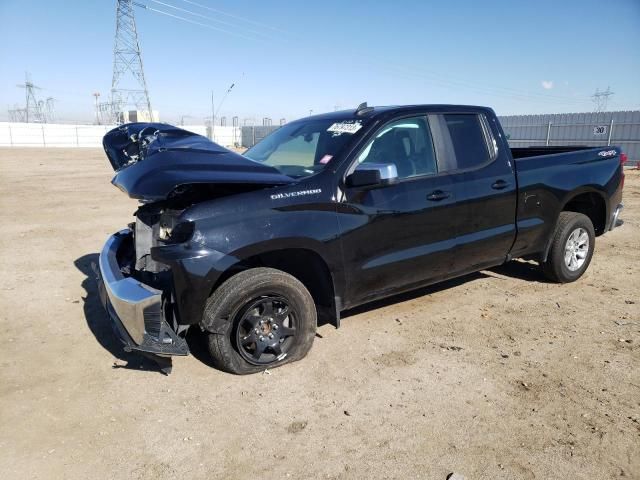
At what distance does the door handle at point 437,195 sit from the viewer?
409 centimetres

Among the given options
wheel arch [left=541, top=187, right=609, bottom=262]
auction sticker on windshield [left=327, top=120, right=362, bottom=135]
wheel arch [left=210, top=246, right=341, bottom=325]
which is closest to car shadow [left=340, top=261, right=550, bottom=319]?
wheel arch [left=541, top=187, right=609, bottom=262]

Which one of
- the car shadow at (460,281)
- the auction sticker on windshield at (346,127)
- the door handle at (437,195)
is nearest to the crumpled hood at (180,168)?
the auction sticker on windshield at (346,127)

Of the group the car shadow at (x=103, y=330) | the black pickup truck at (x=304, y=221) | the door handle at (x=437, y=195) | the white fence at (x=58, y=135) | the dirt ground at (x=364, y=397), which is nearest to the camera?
the dirt ground at (x=364, y=397)

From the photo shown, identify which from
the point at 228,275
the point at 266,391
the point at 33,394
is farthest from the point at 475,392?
the point at 33,394

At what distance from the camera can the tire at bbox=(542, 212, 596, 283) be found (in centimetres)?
523

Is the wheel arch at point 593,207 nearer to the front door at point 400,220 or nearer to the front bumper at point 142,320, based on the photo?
the front door at point 400,220

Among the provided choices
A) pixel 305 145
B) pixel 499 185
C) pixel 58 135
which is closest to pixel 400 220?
pixel 305 145

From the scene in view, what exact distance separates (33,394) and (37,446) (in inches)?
25.6

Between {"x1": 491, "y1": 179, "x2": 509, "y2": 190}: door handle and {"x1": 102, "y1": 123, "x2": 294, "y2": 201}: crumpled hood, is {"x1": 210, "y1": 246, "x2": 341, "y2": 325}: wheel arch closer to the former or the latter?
{"x1": 102, "y1": 123, "x2": 294, "y2": 201}: crumpled hood

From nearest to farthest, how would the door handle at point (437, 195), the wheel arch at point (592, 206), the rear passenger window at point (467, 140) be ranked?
the door handle at point (437, 195) < the rear passenger window at point (467, 140) < the wheel arch at point (592, 206)

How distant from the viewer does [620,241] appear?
7.59m

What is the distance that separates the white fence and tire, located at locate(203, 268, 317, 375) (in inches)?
1620

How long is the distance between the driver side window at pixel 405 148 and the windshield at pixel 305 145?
20 cm

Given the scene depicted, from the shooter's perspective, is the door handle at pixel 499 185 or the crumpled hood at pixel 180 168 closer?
the crumpled hood at pixel 180 168
